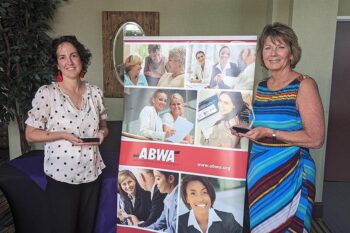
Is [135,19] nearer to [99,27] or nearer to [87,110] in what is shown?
[99,27]

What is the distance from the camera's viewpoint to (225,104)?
61.0 inches

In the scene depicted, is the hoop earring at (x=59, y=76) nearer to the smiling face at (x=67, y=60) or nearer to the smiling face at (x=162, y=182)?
the smiling face at (x=67, y=60)

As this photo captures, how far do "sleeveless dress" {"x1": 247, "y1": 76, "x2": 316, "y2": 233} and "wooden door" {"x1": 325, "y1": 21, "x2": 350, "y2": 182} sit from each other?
2.83 meters

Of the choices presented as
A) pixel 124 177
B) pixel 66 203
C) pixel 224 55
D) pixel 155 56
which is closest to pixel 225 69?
pixel 224 55

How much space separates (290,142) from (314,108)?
18cm

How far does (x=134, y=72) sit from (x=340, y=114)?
3.22 m

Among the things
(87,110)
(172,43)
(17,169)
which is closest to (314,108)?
(172,43)

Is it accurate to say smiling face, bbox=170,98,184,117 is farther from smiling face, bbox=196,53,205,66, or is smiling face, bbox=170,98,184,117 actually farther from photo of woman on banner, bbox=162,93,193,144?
smiling face, bbox=196,53,205,66

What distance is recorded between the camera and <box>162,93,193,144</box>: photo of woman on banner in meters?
1.62

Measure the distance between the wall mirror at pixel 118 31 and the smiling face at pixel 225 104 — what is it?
253cm

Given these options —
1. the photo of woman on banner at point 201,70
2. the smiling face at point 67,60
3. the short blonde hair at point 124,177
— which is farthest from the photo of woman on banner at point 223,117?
the smiling face at point 67,60

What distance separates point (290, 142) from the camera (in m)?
1.43

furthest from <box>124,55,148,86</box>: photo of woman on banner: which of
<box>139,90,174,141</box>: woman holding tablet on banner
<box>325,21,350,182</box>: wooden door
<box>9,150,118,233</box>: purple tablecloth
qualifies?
<box>325,21,350,182</box>: wooden door

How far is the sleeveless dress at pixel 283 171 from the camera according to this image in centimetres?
145
